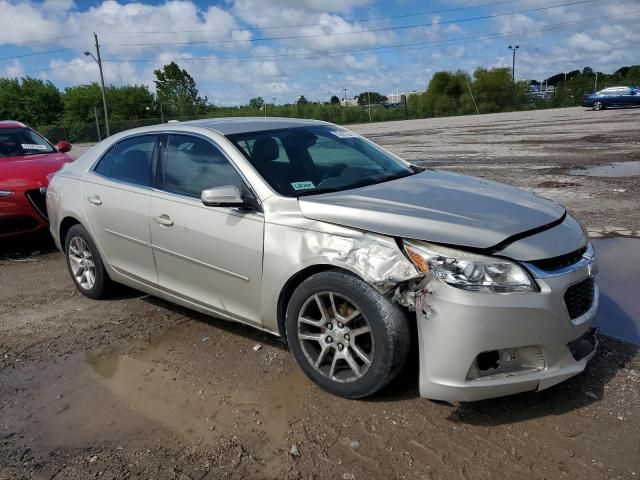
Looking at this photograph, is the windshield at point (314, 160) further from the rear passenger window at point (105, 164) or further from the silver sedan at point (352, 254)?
the rear passenger window at point (105, 164)

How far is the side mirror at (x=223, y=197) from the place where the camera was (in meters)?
3.58

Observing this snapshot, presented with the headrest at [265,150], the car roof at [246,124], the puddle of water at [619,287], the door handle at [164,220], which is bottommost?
the puddle of water at [619,287]

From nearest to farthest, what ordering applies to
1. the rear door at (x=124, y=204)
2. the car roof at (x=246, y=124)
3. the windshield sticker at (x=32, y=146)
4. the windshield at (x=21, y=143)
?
the car roof at (x=246, y=124) < the rear door at (x=124, y=204) < the windshield at (x=21, y=143) < the windshield sticker at (x=32, y=146)

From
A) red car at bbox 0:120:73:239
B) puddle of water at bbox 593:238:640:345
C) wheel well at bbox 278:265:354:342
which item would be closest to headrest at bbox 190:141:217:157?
wheel well at bbox 278:265:354:342

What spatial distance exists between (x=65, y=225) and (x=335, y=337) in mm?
3320

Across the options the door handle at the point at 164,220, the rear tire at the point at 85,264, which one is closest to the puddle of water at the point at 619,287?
the door handle at the point at 164,220

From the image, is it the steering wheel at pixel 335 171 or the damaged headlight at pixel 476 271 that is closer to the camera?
the damaged headlight at pixel 476 271

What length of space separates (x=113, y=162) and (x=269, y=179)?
1.90 metres

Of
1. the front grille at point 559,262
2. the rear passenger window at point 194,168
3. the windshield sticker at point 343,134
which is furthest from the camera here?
the windshield sticker at point 343,134

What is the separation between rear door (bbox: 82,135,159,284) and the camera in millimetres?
4430

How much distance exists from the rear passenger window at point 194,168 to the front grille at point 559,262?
1.87 m

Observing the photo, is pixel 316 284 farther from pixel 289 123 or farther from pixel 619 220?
pixel 619 220

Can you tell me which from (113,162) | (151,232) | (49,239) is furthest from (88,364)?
(49,239)

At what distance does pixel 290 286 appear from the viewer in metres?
3.49
